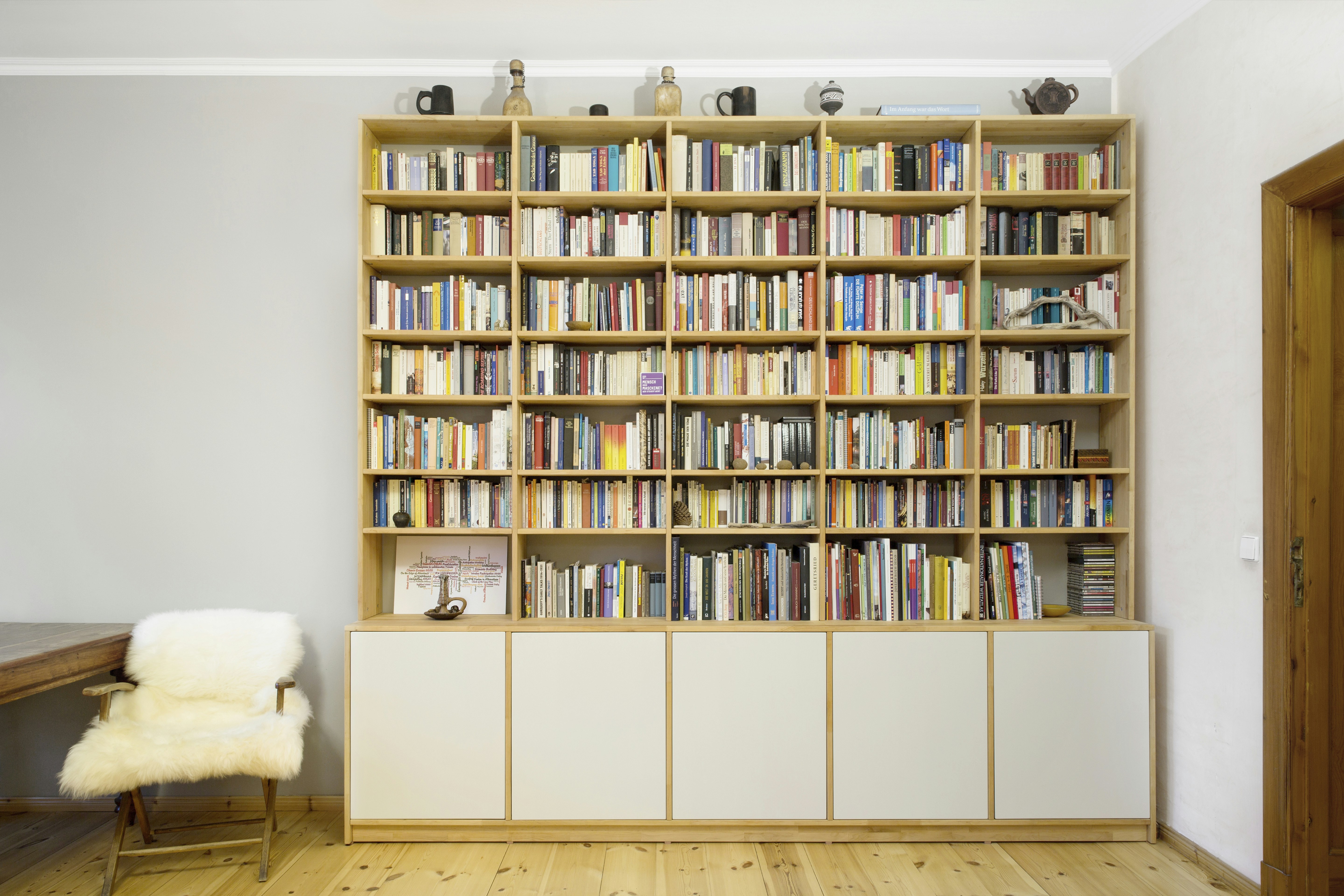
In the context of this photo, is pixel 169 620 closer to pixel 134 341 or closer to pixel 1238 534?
pixel 134 341

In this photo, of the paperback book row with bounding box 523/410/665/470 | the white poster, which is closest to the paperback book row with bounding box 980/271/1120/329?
the paperback book row with bounding box 523/410/665/470

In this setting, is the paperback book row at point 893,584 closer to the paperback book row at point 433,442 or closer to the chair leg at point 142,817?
the paperback book row at point 433,442

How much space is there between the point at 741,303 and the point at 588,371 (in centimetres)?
67

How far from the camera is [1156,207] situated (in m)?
2.78

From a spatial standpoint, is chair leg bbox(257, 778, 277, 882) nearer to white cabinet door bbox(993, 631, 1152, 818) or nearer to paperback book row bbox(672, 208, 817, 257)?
paperback book row bbox(672, 208, 817, 257)

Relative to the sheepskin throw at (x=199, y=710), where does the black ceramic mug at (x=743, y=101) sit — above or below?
above

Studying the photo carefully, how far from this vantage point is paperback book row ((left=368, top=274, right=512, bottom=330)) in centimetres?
288

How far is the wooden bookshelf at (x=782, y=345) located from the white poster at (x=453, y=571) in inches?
2.4

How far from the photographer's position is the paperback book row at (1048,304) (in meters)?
2.87

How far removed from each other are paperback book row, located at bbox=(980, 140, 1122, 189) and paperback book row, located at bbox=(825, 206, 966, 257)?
0.65ft

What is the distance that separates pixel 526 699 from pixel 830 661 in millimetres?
1138

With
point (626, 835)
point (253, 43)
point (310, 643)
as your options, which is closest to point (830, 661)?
point (626, 835)

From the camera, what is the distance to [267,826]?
2.53 m

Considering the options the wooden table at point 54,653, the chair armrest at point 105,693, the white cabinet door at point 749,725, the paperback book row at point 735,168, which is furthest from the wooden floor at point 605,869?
the paperback book row at point 735,168
